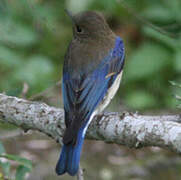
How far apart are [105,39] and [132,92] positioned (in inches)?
107

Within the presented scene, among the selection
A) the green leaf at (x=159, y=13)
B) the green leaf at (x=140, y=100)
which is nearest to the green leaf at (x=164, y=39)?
the green leaf at (x=159, y=13)

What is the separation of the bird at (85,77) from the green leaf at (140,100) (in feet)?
7.79

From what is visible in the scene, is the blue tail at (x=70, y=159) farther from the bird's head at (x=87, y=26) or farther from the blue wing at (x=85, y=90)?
the bird's head at (x=87, y=26)

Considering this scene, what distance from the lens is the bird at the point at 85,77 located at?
2.99 meters

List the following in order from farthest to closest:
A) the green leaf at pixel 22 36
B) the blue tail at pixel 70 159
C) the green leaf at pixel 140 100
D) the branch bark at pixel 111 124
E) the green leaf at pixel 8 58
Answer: the green leaf at pixel 22 36 < the green leaf at pixel 140 100 < the green leaf at pixel 8 58 < the blue tail at pixel 70 159 < the branch bark at pixel 111 124

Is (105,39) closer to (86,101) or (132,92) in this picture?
(86,101)

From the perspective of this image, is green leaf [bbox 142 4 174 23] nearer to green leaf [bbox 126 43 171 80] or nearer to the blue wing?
green leaf [bbox 126 43 171 80]

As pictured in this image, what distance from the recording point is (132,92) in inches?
255

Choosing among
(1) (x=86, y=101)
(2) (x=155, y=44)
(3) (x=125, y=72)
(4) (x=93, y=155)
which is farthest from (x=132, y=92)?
(1) (x=86, y=101)

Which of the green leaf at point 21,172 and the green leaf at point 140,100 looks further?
the green leaf at point 140,100

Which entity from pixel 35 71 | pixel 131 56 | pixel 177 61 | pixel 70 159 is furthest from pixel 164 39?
pixel 70 159

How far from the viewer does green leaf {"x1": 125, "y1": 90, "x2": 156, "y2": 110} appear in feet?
20.4

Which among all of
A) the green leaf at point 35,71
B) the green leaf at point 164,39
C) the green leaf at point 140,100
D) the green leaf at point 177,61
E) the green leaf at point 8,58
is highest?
the green leaf at point 164,39

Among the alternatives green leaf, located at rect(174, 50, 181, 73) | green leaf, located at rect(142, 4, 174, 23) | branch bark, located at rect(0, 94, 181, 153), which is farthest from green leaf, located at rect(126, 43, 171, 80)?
branch bark, located at rect(0, 94, 181, 153)
